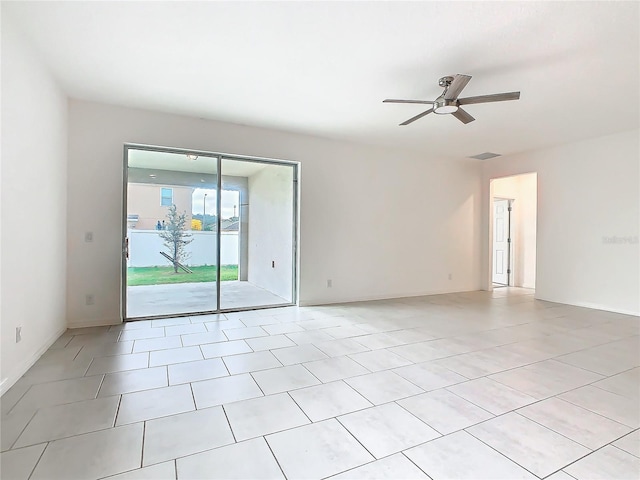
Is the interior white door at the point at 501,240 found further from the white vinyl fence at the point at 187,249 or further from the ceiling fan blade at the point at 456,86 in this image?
the white vinyl fence at the point at 187,249

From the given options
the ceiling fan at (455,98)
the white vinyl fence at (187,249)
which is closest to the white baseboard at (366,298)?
the white vinyl fence at (187,249)

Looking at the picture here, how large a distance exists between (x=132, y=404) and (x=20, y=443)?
0.54 meters

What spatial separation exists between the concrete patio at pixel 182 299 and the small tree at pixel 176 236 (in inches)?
17.8

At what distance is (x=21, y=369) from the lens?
2.48 metres

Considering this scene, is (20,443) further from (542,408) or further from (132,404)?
(542,408)

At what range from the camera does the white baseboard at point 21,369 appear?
87.8 inches

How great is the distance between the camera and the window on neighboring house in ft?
14.5

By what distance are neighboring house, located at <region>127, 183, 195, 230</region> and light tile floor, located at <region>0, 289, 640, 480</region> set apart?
4.44ft

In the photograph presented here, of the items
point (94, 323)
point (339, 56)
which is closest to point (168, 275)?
point (94, 323)

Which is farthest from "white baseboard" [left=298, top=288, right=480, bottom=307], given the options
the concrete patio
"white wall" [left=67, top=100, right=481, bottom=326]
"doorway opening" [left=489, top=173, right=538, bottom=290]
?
"doorway opening" [left=489, top=173, right=538, bottom=290]

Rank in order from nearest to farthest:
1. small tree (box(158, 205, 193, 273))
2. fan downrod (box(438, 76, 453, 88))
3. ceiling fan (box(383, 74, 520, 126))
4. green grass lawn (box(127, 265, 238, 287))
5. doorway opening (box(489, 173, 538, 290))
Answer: ceiling fan (box(383, 74, 520, 126)) → fan downrod (box(438, 76, 453, 88)) → green grass lawn (box(127, 265, 238, 287)) → small tree (box(158, 205, 193, 273)) → doorway opening (box(489, 173, 538, 290))

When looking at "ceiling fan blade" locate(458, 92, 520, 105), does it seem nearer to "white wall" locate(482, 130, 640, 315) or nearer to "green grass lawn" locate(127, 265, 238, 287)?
"white wall" locate(482, 130, 640, 315)

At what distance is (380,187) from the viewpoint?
5738 millimetres

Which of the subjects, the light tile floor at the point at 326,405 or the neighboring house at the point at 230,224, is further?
the neighboring house at the point at 230,224
